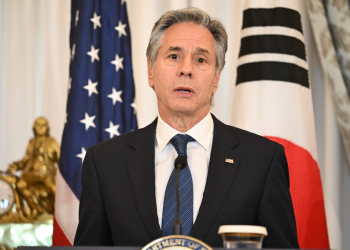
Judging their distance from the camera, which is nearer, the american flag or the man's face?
the man's face

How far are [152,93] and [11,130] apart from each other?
4.23 ft

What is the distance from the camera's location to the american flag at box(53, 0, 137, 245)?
128 inches

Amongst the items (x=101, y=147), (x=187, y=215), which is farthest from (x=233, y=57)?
(x=187, y=215)

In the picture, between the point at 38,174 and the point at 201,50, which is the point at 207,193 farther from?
the point at 38,174

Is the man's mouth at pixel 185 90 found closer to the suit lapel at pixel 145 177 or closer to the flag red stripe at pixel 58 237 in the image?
the suit lapel at pixel 145 177

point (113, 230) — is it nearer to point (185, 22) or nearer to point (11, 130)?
point (185, 22)

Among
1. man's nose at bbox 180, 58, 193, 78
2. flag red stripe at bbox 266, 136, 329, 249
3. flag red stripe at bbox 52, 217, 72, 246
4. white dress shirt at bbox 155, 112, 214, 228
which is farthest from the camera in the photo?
flag red stripe at bbox 52, 217, 72, 246

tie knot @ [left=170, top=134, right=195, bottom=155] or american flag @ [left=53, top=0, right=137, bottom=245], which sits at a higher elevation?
american flag @ [left=53, top=0, right=137, bottom=245]

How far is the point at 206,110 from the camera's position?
2.17 metres

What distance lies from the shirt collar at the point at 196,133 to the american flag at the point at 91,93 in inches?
48.2

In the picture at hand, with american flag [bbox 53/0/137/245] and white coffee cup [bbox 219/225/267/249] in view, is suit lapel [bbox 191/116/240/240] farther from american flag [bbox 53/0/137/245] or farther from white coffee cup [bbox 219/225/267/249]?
american flag [bbox 53/0/137/245]

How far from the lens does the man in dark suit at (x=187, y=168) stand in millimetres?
1836

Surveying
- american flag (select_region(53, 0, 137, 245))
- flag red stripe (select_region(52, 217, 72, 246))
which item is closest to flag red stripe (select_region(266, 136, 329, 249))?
american flag (select_region(53, 0, 137, 245))

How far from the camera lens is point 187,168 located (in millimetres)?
1930
